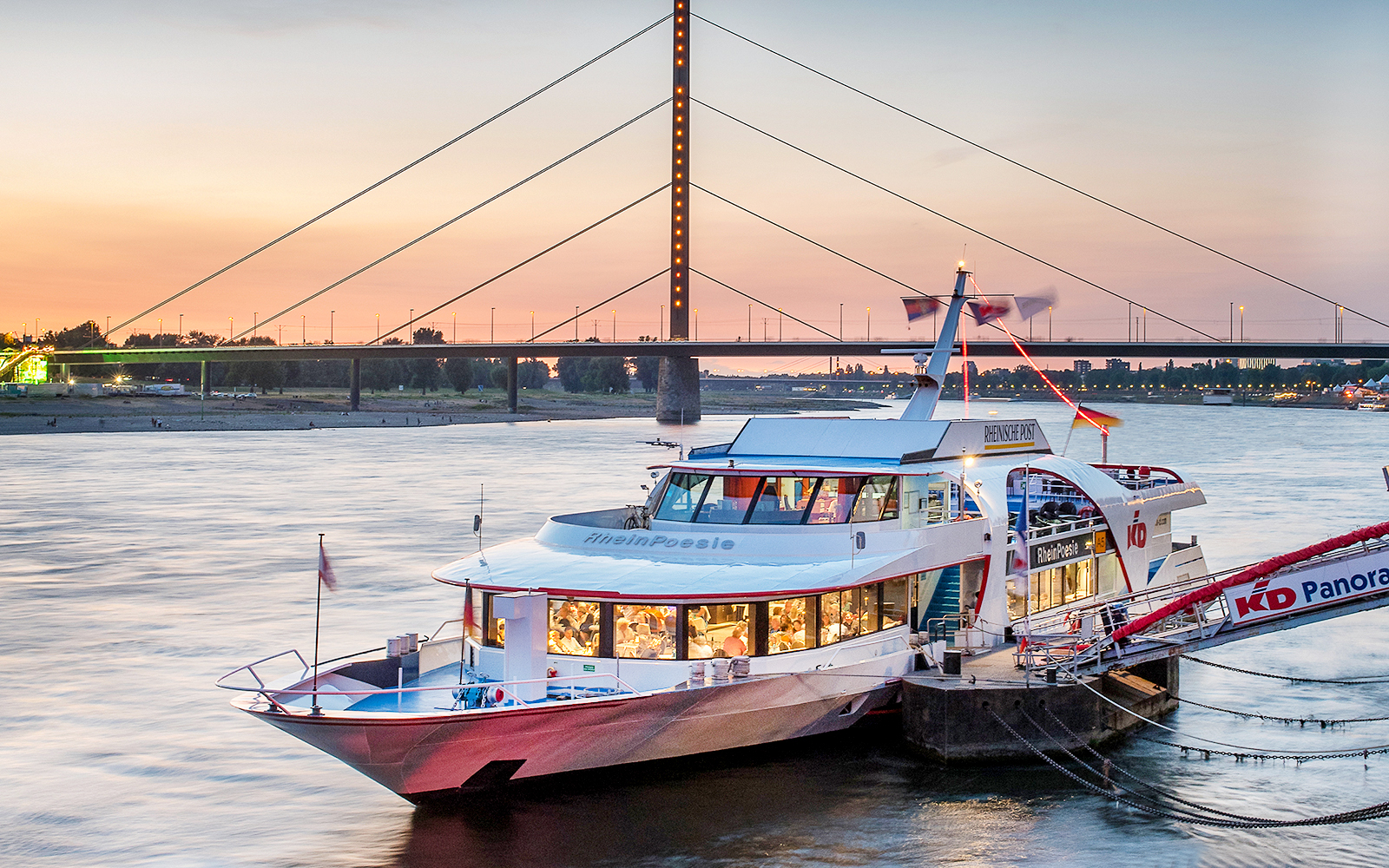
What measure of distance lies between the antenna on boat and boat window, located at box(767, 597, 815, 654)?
6.43 metres

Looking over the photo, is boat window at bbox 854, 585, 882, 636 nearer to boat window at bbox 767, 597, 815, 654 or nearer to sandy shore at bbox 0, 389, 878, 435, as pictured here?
boat window at bbox 767, 597, 815, 654

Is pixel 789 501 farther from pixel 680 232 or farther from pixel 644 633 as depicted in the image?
pixel 680 232

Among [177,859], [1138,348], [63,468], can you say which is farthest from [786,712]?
[1138,348]

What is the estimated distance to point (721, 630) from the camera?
1368cm

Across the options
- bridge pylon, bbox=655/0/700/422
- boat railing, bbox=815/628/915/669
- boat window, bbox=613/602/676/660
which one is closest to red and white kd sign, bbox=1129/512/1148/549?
boat railing, bbox=815/628/915/669

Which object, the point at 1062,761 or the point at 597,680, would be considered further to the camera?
the point at 1062,761

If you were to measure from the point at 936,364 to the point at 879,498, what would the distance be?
17.6 ft

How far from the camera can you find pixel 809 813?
13.6 metres

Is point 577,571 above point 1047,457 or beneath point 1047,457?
beneath

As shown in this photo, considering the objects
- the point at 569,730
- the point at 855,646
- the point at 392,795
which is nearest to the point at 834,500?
the point at 855,646

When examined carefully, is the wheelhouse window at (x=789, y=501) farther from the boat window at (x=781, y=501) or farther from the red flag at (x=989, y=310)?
the red flag at (x=989, y=310)

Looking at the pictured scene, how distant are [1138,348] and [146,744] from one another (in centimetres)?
7752

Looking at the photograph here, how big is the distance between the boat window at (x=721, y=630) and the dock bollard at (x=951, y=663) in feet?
8.55

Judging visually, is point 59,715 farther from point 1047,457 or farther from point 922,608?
point 1047,457
